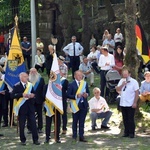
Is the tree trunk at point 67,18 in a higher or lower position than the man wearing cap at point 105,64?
higher

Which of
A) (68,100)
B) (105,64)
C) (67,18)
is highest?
(67,18)

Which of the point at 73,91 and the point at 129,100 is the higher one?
A: the point at 73,91

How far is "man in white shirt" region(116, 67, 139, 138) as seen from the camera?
1374cm

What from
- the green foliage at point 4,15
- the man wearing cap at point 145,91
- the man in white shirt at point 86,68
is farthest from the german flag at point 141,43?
the green foliage at point 4,15

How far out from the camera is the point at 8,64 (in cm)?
1588

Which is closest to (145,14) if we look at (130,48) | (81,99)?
(130,48)

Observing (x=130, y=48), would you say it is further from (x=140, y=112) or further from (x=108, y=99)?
(x=108, y=99)

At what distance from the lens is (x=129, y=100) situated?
13.7 m

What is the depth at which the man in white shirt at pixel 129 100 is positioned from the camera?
13.7 m

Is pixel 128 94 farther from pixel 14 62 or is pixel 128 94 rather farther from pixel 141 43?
Result: pixel 14 62

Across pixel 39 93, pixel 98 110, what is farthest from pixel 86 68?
pixel 39 93

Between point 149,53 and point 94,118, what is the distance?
2.64 metres

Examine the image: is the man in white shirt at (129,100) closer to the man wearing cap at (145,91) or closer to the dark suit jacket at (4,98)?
the man wearing cap at (145,91)

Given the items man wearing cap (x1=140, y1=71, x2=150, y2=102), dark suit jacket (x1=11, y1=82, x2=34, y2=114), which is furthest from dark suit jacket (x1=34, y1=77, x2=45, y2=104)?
man wearing cap (x1=140, y1=71, x2=150, y2=102)
